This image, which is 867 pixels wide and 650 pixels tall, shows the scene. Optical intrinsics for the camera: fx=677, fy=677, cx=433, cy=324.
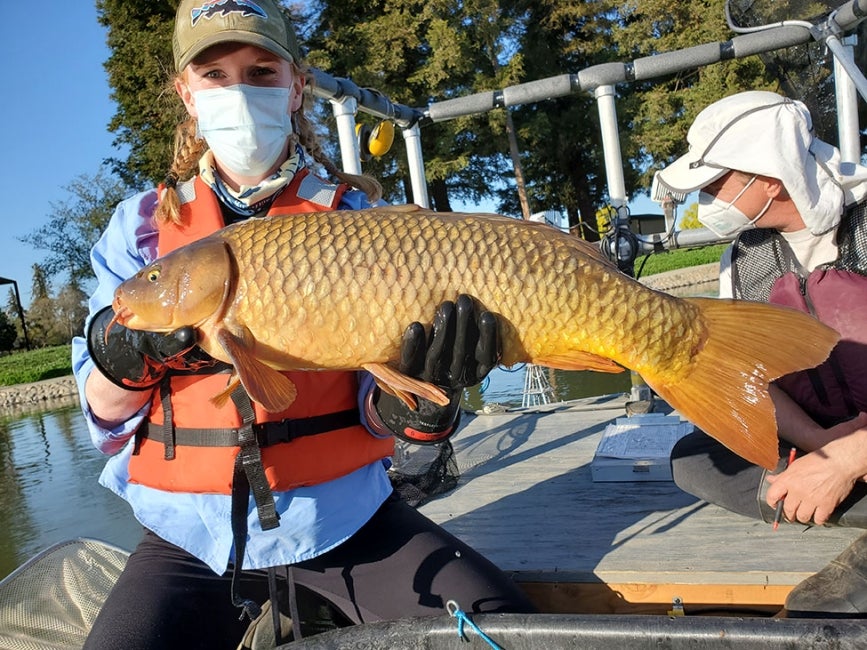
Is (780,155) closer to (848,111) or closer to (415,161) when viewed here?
(848,111)

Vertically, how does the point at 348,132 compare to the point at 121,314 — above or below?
above

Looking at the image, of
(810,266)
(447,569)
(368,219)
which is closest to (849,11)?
(810,266)

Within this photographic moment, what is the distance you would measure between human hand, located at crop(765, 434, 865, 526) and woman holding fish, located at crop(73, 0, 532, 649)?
2.76ft

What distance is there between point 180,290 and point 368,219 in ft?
1.52

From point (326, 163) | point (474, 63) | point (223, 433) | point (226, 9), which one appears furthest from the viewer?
point (474, 63)

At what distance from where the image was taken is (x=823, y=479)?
1885 millimetres

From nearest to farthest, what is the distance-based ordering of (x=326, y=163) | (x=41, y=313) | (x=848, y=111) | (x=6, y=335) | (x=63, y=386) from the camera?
(x=326, y=163) → (x=848, y=111) → (x=63, y=386) → (x=6, y=335) → (x=41, y=313)

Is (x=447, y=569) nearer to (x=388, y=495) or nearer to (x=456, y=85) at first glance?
(x=388, y=495)

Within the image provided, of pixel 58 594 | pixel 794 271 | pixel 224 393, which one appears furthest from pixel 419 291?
pixel 58 594

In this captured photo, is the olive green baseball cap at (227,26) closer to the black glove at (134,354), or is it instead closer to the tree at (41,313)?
the black glove at (134,354)

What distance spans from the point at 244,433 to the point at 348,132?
9.64 ft

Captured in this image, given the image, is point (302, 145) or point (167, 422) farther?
A: point (302, 145)

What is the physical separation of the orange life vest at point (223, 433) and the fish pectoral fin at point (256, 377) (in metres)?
0.25

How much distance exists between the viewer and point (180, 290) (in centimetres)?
155
